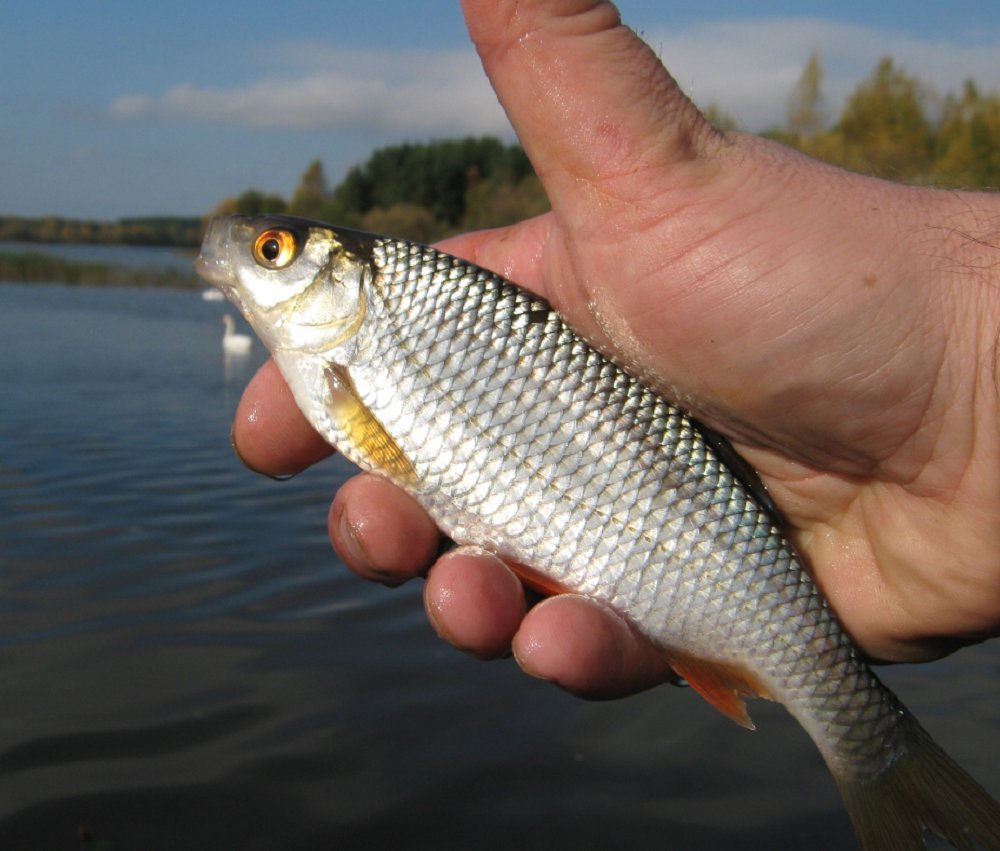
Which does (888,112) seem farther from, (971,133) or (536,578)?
(536,578)

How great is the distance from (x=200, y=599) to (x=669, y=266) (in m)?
5.06

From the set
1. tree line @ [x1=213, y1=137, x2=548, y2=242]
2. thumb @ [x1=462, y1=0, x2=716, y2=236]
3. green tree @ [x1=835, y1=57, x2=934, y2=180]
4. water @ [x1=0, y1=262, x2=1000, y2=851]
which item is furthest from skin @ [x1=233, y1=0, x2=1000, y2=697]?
tree line @ [x1=213, y1=137, x2=548, y2=242]

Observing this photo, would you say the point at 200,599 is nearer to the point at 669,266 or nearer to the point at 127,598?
the point at 127,598

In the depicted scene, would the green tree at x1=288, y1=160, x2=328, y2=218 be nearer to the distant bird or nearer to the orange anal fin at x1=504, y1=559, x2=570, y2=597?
the distant bird

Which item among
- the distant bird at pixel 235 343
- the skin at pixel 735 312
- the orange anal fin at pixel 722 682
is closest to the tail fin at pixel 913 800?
the orange anal fin at pixel 722 682

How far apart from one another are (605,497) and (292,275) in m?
1.45

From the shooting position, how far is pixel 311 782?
488 cm

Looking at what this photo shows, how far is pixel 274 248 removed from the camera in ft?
11.5

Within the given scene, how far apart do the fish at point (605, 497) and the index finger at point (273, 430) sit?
58 cm

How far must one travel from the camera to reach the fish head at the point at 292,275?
Result: 3357 millimetres

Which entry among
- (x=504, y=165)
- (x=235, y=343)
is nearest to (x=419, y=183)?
(x=504, y=165)

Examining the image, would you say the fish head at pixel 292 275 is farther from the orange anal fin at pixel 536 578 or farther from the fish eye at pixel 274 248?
the orange anal fin at pixel 536 578

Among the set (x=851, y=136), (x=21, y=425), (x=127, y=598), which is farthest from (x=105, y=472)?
(x=851, y=136)

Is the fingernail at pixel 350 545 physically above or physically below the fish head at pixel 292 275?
below
